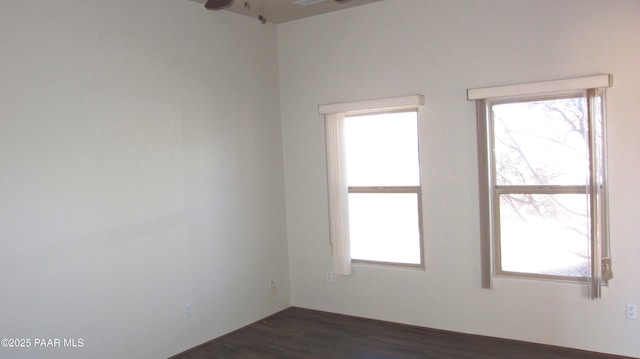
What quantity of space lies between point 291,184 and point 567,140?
2.77m

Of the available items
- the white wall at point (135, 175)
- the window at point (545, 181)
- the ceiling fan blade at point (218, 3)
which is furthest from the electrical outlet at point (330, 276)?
the ceiling fan blade at point (218, 3)

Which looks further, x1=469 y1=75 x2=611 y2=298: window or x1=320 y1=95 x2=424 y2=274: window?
x1=320 y1=95 x2=424 y2=274: window

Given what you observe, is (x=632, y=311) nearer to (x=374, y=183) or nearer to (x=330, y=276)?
(x=374, y=183)

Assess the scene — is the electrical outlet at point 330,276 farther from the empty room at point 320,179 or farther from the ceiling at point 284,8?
the ceiling at point 284,8

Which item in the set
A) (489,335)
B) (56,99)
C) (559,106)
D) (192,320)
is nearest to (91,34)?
(56,99)

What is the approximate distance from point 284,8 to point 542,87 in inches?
97.5

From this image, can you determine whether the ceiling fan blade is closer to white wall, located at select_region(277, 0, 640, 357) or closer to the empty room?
the empty room

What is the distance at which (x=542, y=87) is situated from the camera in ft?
12.9

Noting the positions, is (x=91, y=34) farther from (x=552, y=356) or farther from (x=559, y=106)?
(x=552, y=356)

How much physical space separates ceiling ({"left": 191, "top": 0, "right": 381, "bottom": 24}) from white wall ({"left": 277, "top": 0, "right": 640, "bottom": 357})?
0.42 feet

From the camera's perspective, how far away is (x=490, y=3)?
416cm

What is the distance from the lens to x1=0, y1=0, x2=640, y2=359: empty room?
3459 millimetres

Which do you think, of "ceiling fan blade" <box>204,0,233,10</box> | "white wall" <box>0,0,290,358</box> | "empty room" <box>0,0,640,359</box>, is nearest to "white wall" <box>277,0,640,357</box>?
"empty room" <box>0,0,640,359</box>

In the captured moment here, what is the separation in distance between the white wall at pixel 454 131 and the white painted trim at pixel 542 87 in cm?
8
